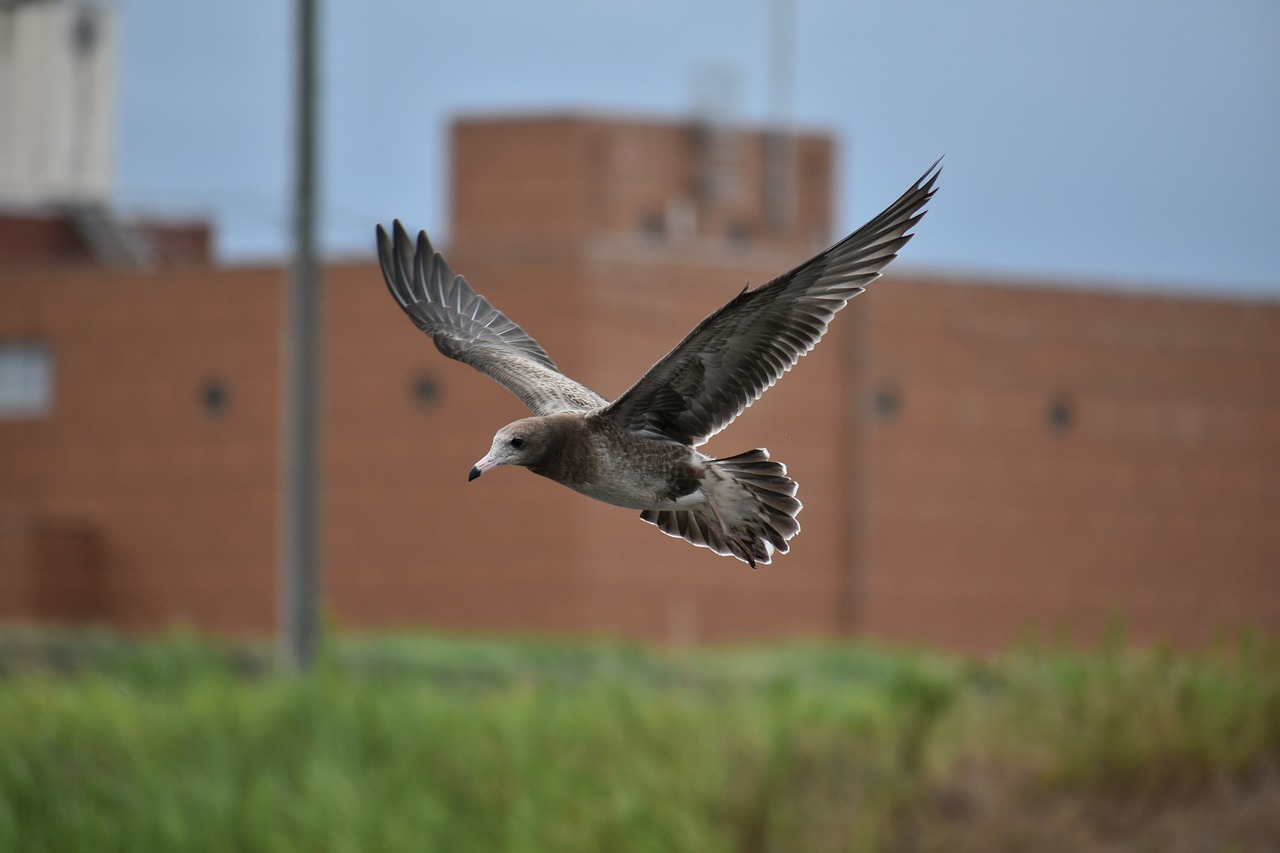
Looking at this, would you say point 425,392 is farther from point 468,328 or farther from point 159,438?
point 468,328

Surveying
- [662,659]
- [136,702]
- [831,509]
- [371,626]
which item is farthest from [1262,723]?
[371,626]

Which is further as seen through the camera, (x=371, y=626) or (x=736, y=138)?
(x=736, y=138)

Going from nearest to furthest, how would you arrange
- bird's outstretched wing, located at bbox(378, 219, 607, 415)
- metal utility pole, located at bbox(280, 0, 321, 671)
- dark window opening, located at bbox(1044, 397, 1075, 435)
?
bird's outstretched wing, located at bbox(378, 219, 607, 415) → metal utility pole, located at bbox(280, 0, 321, 671) → dark window opening, located at bbox(1044, 397, 1075, 435)

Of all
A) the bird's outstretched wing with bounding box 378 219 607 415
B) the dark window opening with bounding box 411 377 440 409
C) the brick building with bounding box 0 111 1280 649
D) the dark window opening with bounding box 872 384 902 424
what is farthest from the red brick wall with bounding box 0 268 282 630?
→ the bird's outstretched wing with bounding box 378 219 607 415

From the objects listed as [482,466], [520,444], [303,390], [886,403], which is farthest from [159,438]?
[482,466]

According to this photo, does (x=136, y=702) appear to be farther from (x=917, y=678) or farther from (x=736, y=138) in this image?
(x=736, y=138)

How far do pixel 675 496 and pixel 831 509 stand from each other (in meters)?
24.4

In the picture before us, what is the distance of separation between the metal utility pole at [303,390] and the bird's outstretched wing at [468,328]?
5.30 feet

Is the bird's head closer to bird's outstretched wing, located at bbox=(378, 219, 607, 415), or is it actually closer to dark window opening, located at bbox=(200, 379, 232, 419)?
bird's outstretched wing, located at bbox=(378, 219, 607, 415)

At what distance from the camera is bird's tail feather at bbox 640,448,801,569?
3602 millimetres

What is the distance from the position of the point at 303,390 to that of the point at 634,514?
1391 centimetres

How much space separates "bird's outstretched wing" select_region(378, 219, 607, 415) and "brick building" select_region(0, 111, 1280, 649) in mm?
19500

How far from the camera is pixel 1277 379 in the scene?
27891mm

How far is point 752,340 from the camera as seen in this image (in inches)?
159
